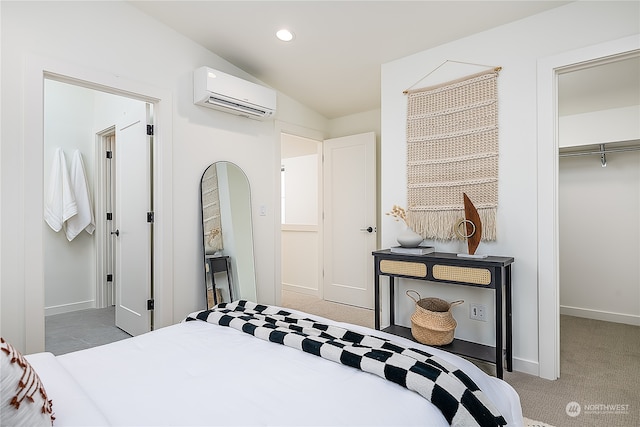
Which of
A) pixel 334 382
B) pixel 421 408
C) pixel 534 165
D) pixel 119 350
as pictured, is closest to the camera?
pixel 421 408

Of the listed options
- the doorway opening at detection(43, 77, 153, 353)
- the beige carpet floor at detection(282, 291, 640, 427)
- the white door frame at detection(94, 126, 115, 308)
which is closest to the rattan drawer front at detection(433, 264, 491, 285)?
the beige carpet floor at detection(282, 291, 640, 427)

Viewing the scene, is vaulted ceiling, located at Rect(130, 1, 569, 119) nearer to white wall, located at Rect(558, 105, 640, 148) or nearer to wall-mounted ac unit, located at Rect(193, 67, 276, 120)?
wall-mounted ac unit, located at Rect(193, 67, 276, 120)

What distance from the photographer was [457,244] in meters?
2.84

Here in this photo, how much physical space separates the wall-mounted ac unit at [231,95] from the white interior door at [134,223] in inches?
20.1

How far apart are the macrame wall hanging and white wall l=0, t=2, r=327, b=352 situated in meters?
1.54

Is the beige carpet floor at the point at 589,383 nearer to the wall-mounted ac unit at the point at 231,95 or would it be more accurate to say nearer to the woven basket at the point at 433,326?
the woven basket at the point at 433,326

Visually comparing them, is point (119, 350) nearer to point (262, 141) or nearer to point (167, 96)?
point (167, 96)

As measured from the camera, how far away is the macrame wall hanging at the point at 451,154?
267 centimetres

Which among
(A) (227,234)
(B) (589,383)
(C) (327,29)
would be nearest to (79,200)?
(A) (227,234)

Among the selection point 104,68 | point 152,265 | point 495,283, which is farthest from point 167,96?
point 495,283

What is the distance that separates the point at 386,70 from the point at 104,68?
2.29m

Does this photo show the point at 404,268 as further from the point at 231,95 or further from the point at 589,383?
the point at 231,95

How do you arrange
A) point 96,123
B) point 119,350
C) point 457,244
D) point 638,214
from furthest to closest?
point 96,123, point 638,214, point 457,244, point 119,350

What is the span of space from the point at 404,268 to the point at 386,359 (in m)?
1.50
